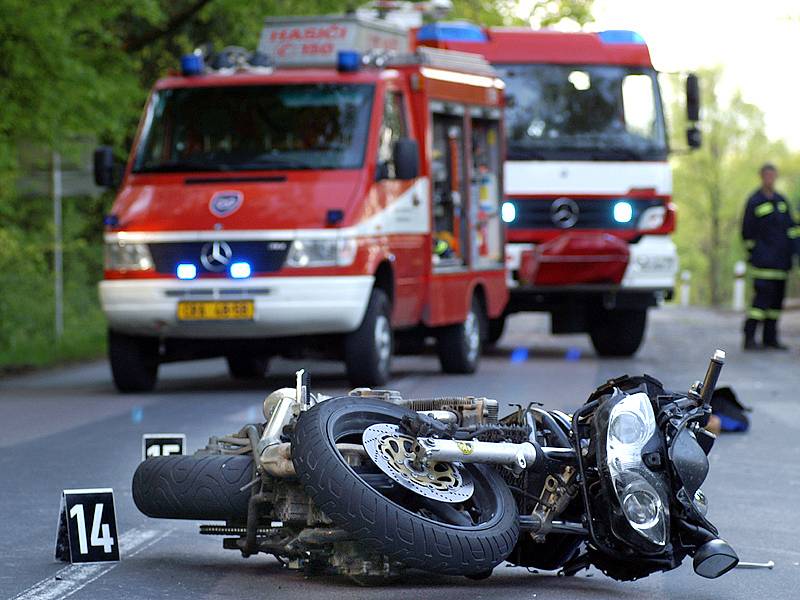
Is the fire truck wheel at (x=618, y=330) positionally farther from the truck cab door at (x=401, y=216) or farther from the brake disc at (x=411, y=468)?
the brake disc at (x=411, y=468)

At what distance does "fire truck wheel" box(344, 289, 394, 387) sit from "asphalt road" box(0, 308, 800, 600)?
0.86 ft

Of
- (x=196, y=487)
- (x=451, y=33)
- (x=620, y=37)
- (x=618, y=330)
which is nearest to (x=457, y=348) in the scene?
(x=618, y=330)

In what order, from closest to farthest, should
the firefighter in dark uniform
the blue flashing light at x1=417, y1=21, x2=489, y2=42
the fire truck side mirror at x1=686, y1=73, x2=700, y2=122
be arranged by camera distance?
the blue flashing light at x1=417, y1=21, x2=489, y2=42 < the fire truck side mirror at x1=686, y1=73, x2=700, y2=122 < the firefighter in dark uniform

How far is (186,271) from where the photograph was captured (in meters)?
14.5


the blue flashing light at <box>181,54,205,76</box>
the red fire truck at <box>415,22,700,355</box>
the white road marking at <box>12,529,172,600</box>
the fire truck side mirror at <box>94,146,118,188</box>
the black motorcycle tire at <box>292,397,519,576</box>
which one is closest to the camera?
the black motorcycle tire at <box>292,397,519,576</box>

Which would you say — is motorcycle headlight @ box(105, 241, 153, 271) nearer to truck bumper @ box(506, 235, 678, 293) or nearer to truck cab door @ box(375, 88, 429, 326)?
truck cab door @ box(375, 88, 429, 326)

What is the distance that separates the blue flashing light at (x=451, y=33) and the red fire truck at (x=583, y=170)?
0.6 inches

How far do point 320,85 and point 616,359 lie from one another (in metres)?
6.11

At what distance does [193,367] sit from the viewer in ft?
63.5

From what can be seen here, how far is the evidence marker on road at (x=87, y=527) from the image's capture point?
658cm

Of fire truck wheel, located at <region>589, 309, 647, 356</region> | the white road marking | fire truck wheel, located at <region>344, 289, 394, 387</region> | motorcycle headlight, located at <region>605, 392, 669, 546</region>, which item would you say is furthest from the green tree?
motorcycle headlight, located at <region>605, 392, 669, 546</region>

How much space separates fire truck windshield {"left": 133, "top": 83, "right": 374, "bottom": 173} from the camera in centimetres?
1501

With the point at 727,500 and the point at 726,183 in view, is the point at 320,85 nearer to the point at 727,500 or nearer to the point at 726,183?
the point at 727,500

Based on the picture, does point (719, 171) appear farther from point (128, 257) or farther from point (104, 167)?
point (128, 257)
